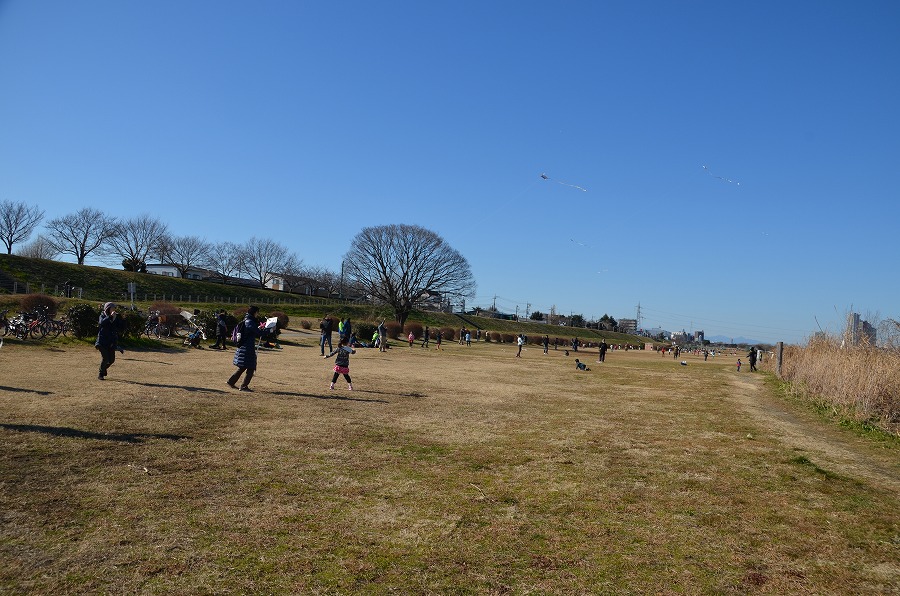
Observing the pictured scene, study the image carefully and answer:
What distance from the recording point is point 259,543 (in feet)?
14.7

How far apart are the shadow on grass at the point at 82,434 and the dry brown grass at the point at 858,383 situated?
45.7 ft

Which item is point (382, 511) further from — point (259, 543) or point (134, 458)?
point (134, 458)

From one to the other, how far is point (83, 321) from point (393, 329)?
3045 centimetres

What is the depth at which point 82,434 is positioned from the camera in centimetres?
754

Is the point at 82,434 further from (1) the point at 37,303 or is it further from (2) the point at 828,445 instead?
(1) the point at 37,303

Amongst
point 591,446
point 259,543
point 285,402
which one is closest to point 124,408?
point 285,402

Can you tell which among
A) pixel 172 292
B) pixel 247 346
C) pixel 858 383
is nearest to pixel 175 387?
pixel 247 346

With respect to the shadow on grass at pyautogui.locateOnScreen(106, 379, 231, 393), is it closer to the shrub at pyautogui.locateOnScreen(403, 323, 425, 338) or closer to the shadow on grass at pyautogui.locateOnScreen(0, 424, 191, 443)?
the shadow on grass at pyautogui.locateOnScreen(0, 424, 191, 443)

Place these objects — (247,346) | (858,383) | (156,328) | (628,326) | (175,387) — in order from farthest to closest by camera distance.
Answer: (628,326) → (156,328) → (858,383) → (247,346) → (175,387)

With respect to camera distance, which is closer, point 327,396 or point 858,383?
point 327,396

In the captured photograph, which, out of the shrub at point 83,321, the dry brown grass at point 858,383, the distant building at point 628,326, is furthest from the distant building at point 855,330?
the distant building at point 628,326

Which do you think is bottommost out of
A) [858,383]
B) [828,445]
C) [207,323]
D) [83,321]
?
[828,445]

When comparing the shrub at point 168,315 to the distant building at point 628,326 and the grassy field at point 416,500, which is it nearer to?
the grassy field at point 416,500

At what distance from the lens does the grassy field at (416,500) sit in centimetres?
411
